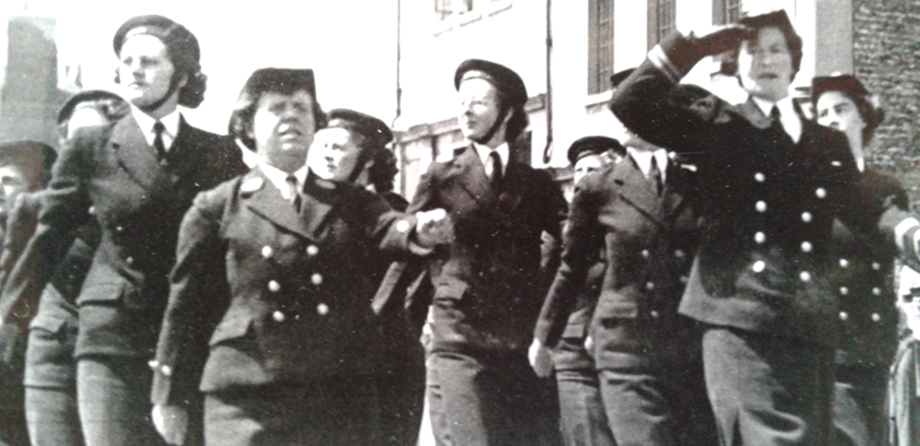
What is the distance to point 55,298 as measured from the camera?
4758 mm

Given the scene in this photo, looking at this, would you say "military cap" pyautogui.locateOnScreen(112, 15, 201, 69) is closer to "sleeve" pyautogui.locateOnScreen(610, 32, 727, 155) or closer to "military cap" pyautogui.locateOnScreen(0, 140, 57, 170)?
"military cap" pyautogui.locateOnScreen(0, 140, 57, 170)

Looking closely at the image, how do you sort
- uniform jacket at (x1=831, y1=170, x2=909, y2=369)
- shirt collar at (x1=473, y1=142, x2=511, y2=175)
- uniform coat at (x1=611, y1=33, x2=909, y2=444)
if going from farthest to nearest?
shirt collar at (x1=473, y1=142, x2=511, y2=175), uniform jacket at (x1=831, y1=170, x2=909, y2=369), uniform coat at (x1=611, y1=33, x2=909, y2=444)

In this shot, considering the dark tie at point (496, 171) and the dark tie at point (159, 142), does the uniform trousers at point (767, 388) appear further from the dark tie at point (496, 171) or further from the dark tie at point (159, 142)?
the dark tie at point (159, 142)

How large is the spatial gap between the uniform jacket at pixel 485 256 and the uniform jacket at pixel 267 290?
29cm

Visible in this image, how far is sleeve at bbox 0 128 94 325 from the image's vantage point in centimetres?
458

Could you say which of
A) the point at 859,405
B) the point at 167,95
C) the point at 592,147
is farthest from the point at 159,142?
the point at 859,405

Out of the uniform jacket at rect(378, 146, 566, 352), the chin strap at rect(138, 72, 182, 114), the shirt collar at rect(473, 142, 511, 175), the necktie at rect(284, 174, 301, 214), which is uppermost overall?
the chin strap at rect(138, 72, 182, 114)

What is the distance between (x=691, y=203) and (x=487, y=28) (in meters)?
1.26

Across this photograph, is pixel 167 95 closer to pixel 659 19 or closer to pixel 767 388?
pixel 659 19

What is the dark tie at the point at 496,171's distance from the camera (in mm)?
4641

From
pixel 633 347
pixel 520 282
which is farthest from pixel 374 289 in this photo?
pixel 633 347

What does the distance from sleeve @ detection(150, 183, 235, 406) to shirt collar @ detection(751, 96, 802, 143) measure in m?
2.21

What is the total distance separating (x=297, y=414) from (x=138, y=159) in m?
1.27

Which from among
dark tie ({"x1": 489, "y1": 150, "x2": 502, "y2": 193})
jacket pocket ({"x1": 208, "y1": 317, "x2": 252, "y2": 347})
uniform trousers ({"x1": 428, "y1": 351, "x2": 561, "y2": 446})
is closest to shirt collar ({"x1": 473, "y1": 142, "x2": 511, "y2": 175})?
dark tie ({"x1": 489, "y1": 150, "x2": 502, "y2": 193})
